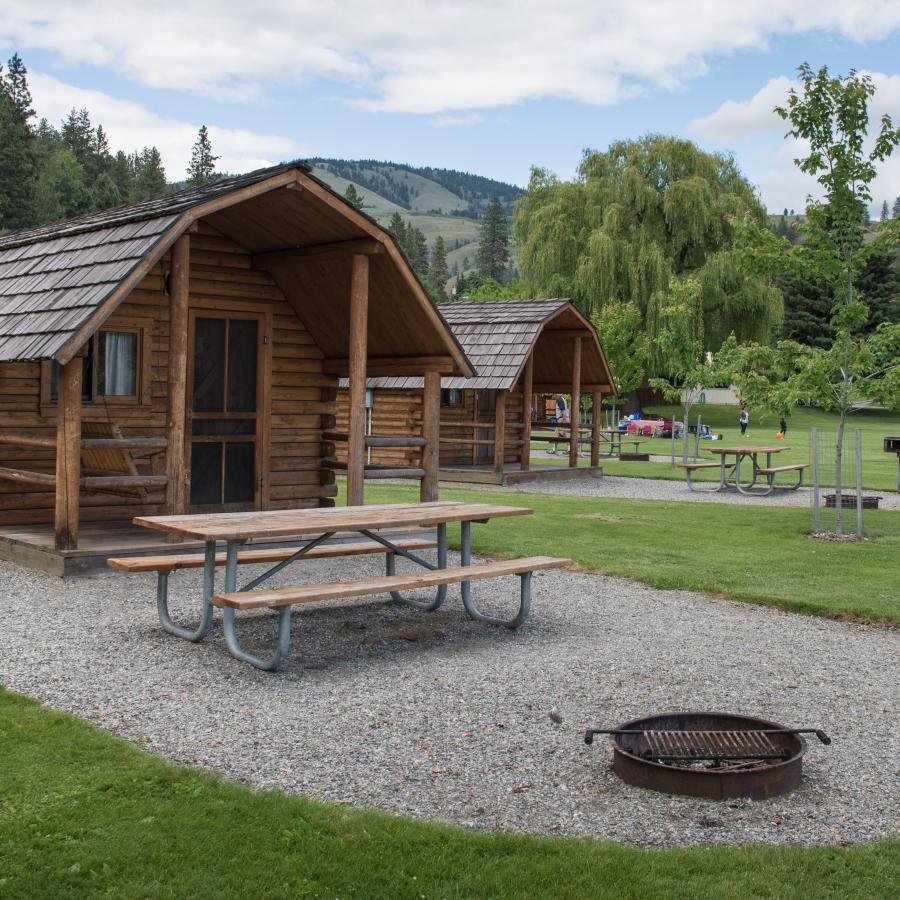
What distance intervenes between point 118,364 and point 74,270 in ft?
4.88

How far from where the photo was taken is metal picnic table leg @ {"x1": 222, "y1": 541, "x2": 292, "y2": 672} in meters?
7.37

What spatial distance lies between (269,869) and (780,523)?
13735 mm

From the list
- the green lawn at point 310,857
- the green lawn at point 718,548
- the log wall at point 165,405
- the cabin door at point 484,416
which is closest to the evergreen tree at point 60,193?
the cabin door at point 484,416

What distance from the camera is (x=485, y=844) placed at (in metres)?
4.60

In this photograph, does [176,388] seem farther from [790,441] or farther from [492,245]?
[492,245]

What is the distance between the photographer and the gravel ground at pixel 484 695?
5.20 meters

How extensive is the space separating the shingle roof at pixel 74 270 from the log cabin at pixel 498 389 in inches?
434

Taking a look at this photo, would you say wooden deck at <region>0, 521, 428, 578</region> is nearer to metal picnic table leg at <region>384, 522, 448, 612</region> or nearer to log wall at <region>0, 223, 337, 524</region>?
log wall at <region>0, 223, 337, 524</region>

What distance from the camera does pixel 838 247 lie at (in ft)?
50.4

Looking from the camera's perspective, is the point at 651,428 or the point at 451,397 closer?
the point at 451,397

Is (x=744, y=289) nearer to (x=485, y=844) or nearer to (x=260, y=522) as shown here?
(x=260, y=522)

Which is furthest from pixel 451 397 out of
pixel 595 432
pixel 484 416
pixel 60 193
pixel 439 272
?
pixel 439 272

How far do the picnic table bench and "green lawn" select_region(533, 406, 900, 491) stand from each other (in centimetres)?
737

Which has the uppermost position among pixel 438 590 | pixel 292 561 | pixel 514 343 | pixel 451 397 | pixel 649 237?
pixel 649 237
